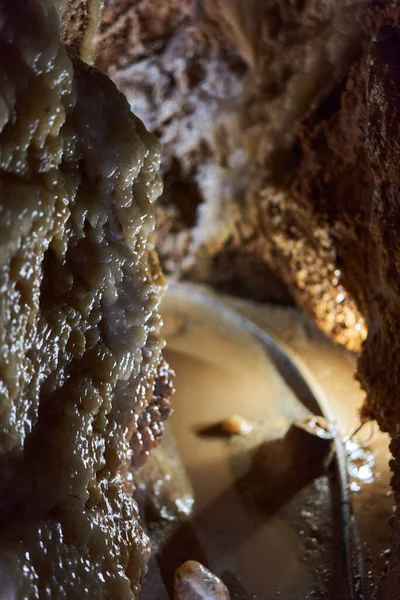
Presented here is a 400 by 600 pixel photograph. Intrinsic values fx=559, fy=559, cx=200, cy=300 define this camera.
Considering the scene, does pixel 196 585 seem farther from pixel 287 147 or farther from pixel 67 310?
pixel 287 147

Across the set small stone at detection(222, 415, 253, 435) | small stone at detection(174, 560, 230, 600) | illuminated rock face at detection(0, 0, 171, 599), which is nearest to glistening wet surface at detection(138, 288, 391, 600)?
small stone at detection(222, 415, 253, 435)

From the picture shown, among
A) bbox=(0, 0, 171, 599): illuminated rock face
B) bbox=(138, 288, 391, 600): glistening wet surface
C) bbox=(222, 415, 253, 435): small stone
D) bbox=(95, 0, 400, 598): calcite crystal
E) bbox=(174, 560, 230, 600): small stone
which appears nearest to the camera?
bbox=(0, 0, 171, 599): illuminated rock face

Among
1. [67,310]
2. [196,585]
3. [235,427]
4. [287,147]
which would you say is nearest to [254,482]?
[235,427]

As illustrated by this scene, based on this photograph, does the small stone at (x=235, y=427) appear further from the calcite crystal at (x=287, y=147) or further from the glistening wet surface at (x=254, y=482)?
the calcite crystal at (x=287, y=147)

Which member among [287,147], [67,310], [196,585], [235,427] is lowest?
[235,427]

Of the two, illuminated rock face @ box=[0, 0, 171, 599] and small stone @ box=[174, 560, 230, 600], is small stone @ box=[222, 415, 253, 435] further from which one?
illuminated rock face @ box=[0, 0, 171, 599]

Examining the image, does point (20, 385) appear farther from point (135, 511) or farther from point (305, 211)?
point (305, 211)
